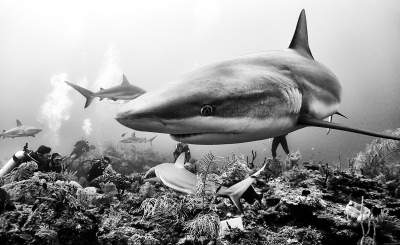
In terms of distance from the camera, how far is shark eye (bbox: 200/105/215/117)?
2143 millimetres

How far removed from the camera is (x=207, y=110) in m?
2.16

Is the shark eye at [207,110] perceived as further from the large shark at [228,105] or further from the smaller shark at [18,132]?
the smaller shark at [18,132]

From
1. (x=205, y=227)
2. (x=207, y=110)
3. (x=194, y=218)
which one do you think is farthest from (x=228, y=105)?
(x=194, y=218)

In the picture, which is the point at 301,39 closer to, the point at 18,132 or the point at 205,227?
the point at 205,227

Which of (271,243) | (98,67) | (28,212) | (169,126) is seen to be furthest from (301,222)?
(98,67)

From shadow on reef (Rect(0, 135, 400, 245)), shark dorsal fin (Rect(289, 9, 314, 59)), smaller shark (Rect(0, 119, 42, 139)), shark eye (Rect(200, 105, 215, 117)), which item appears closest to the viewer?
shark eye (Rect(200, 105, 215, 117))

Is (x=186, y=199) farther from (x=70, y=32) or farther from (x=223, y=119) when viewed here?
(x=70, y=32)

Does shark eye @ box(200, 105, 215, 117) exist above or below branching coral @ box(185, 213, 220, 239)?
above

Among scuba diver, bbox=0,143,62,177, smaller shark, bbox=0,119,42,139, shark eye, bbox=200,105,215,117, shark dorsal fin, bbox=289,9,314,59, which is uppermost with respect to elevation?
shark dorsal fin, bbox=289,9,314,59

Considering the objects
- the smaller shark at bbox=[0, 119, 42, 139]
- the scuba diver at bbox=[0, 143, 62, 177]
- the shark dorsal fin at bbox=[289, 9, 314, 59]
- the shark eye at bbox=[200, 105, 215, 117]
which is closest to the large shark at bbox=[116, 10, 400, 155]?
the shark eye at bbox=[200, 105, 215, 117]

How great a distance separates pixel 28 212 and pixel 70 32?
184 meters

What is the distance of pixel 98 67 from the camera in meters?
168

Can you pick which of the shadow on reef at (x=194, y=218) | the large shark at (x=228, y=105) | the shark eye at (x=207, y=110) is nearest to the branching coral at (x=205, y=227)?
the shadow on reef at (x=194, y=218)

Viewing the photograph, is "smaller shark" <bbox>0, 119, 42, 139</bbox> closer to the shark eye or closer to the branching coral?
the branching coral
